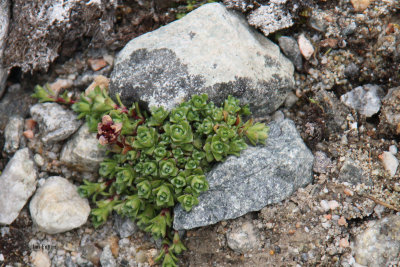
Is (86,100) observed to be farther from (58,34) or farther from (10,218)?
(10,218)

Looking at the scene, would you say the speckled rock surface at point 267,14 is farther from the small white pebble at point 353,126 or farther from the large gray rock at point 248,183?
the large gray rock at point 248,183

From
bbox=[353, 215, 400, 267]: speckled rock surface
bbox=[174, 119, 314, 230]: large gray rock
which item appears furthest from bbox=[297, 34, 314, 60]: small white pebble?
bbox=[353, 215, 400, 267]: speckled rock surface

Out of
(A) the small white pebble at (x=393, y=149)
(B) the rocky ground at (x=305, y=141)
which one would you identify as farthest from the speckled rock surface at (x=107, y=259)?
(A) the small white pebble at (x=393, y=149)

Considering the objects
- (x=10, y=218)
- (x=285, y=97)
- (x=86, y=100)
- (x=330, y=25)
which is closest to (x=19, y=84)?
(x=86, y=100)

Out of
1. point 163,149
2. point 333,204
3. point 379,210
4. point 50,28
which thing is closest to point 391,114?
point 379,210

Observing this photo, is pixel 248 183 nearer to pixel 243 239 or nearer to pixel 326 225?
pixel 243 239

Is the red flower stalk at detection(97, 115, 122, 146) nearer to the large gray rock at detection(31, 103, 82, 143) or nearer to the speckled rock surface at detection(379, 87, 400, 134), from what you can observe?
the large gray rock at detection(31, 103, 82, 143)
